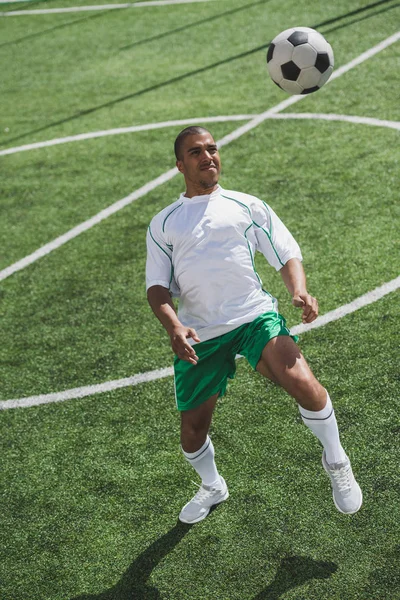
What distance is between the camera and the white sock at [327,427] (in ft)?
14.6

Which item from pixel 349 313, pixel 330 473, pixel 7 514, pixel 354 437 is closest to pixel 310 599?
pixel 330 473

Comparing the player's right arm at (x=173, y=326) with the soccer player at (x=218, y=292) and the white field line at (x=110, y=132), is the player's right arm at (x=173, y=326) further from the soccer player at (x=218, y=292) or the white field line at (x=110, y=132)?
the white field line at (x=110, y=132)

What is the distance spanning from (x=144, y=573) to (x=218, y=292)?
1.64 meters

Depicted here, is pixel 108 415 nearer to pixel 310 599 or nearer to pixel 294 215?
pixel 310 599

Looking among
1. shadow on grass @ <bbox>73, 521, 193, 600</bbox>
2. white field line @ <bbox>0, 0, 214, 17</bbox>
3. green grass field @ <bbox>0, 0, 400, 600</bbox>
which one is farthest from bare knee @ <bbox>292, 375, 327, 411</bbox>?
white field line @ <bbox>0, 0, 214, 17</bbox>

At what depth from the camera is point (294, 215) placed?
325 inches

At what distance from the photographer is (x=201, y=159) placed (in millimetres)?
4684

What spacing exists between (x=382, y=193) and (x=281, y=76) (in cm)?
181

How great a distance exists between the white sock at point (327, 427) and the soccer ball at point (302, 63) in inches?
147

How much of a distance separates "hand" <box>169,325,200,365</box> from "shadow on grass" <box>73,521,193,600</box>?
1213 millimetres

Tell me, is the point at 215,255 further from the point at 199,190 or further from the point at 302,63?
the point at 302,63

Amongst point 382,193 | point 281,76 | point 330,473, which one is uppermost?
point 281,76

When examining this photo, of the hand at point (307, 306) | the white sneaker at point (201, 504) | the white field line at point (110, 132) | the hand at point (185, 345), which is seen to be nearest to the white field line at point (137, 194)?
the white field line at point (110, 132)

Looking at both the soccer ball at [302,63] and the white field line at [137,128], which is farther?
the white field line at [137,128]
